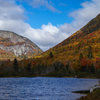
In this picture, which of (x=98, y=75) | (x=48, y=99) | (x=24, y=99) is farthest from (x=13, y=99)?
(x=98, y=75)

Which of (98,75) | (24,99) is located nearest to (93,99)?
(24,99)

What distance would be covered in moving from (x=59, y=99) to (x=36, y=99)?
6184mm

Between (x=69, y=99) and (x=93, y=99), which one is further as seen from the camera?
(x=69, y=99)

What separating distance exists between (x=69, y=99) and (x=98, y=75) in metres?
155

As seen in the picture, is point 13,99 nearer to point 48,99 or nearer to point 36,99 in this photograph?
point 36,99

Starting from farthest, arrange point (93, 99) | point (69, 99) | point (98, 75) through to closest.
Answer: point (98, 75) < point (69, 99) < point (93, 99)

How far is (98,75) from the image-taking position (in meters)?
200

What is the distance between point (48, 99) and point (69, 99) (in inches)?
223

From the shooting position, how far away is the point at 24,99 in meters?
52.8

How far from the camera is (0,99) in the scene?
51.6 meters

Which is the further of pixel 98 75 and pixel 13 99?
pixel 98 75

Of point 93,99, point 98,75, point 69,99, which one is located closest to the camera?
point 93,99

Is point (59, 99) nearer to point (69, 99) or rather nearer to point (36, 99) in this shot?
point (69, 99)

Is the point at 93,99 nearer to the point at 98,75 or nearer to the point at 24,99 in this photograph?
the point at 24,99
